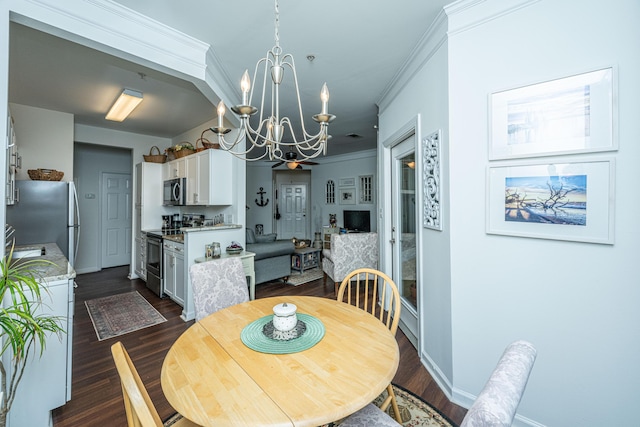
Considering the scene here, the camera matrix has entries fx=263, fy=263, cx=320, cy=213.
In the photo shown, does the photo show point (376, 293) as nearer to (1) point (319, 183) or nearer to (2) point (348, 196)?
(2) point (348, 196)

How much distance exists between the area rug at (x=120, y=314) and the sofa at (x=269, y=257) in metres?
1.44

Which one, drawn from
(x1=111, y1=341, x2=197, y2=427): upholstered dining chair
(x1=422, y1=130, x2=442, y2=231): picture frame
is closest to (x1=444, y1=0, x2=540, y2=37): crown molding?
(x1=422, y1=130, x2=442, y2=231): picture frame

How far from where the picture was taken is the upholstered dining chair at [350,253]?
4098 millimetres

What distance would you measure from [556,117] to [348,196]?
222 inches

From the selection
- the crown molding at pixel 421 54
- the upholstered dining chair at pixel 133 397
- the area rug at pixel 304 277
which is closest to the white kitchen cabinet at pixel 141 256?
the area rug at pixel 304 277

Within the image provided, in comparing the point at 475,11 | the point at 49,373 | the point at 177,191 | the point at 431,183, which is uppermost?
the point at 475,11

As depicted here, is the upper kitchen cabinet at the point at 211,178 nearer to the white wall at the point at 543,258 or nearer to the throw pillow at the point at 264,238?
the throw pillow at the point at 264,238

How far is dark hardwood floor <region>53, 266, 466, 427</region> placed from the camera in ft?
5.67

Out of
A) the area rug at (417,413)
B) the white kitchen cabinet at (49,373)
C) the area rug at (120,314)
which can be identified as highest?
the white kitchen cabinet at (49,373)

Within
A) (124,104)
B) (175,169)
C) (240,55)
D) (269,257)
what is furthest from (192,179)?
(240,55)

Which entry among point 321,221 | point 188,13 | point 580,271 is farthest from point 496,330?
point 321,221

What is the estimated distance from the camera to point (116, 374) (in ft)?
7.15

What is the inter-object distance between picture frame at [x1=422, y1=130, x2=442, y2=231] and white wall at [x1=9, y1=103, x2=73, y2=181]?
488 centimetres

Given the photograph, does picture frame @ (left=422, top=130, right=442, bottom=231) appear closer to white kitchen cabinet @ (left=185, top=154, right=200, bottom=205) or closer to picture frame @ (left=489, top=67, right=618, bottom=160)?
picture frame @ (left=489, top=67, right=618, bottom=160)
